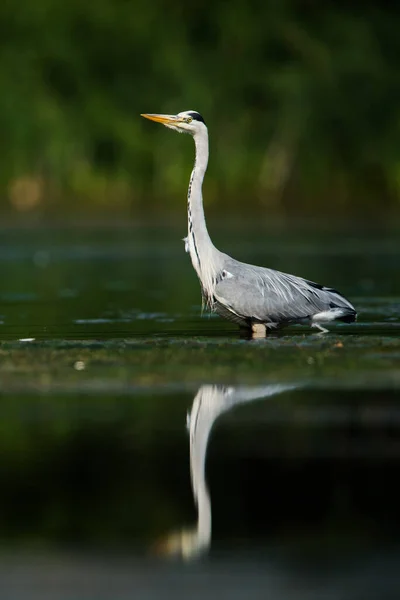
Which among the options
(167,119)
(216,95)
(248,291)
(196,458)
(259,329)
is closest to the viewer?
(196,458)

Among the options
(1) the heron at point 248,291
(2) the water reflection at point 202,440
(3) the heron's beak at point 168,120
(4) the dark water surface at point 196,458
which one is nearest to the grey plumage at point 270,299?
(1) the heron at point 248,291

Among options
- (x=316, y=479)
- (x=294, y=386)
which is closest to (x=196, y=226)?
(x=294, y=386)

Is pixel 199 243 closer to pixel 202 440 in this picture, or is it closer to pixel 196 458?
pixel 202 440

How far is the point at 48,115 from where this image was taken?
43.4m

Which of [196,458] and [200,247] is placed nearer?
[196,458]

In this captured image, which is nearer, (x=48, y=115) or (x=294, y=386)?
(x=294, y=386)

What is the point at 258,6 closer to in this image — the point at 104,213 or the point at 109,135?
the point at 109,135

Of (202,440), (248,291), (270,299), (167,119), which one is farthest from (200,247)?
(202,440)

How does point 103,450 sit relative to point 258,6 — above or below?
below

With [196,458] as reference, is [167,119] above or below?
above

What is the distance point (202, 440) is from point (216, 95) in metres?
39.9

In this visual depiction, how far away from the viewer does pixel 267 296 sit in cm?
1134

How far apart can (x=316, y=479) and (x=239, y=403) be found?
1.94 meters

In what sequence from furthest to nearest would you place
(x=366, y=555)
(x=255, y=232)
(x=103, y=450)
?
1. (x=255, y=232)
2. (x=103, y=450)
3. (x=366, y=555)
